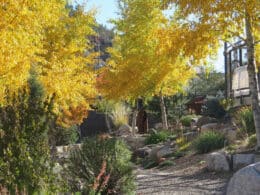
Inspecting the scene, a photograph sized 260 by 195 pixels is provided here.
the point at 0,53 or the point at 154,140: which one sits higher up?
the point at 0,53

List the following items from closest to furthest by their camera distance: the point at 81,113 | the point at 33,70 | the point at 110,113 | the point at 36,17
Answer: the point at 36,17 < the point at 33,70 < the point at 81,113 < the point at 110,113

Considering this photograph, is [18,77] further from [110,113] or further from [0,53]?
[110,113]

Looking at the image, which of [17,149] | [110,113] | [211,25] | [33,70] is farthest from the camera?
[110,113]

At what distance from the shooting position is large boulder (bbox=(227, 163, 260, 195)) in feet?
17.7

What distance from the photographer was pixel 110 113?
2495 cm

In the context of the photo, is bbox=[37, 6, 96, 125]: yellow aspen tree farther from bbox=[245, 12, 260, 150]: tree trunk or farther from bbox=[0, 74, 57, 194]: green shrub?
bbox=[0, 74, 57, 194]: green shrub

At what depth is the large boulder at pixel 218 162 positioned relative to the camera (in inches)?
373

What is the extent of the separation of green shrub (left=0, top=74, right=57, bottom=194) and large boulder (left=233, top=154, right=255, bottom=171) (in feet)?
16.5

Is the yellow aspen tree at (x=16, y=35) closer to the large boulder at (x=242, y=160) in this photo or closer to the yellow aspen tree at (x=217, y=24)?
the yellow aspen tree at (x=217, y=24)

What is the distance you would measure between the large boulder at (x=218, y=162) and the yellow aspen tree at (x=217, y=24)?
2.66ft

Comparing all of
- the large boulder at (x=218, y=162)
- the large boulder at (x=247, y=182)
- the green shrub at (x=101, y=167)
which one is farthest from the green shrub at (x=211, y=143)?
the large boulder at (x=247, y=182)

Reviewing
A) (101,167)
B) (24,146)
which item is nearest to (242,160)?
(101,167)

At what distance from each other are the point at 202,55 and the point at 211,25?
0.82 meters

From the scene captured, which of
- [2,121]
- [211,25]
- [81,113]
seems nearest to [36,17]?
[2,121]
